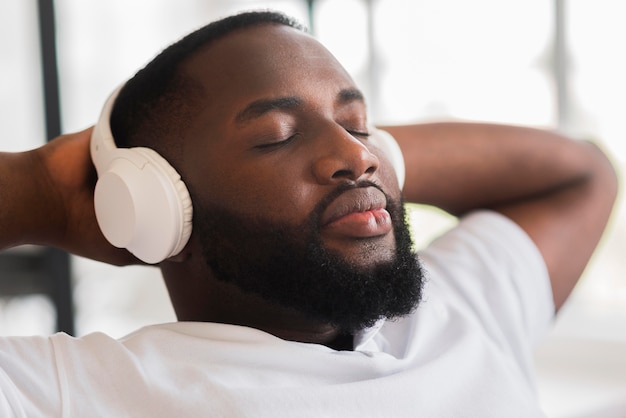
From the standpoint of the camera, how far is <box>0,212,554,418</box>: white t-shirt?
95 cm

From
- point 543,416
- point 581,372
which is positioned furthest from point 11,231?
point 581,372

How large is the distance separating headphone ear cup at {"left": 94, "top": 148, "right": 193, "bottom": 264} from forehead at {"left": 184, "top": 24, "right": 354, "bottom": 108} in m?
0.13

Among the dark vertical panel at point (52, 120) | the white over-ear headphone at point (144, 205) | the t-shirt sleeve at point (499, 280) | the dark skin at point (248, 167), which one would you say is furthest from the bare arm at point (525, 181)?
the dark vertical panel at point (52, 120)

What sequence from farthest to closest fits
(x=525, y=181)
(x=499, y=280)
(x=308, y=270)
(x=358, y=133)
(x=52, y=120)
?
(x=52, y=120)
(x=525, y=181)
(x=499, y=280)
(x=358, y=133)
(x=308, y=270)

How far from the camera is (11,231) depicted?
44.5 inches

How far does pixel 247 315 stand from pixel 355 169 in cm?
25

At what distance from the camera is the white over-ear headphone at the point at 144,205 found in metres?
1.03

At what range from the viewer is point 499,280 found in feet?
4.33

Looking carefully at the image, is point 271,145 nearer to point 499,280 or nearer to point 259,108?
point 259,108

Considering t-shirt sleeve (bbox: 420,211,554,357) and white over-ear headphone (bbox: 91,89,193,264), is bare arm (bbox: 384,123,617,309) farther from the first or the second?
white over-ear headphone (bbox: 91,89,193,264)

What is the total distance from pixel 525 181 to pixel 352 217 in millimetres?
571

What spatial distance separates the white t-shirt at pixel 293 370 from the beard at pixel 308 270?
2.4 inches

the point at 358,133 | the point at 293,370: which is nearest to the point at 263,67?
the point at 358,133

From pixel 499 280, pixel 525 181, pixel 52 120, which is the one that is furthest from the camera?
pixel 52 120
